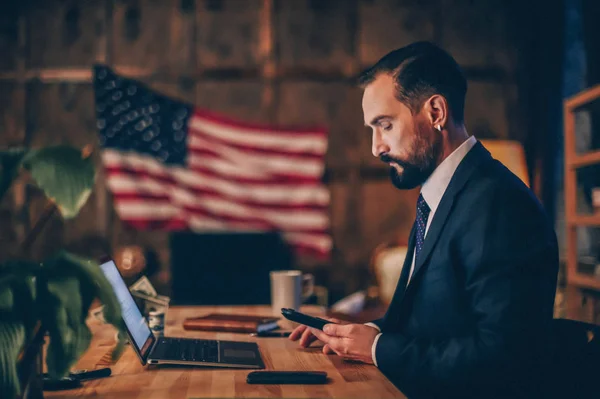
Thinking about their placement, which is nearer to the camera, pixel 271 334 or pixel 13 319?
pixel 13 319

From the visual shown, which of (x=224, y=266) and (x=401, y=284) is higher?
(x=401, y=284)

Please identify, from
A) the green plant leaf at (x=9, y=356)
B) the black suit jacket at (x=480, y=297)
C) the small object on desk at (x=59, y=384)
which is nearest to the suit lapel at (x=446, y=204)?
the black suit jacket at (x=480, y=297)

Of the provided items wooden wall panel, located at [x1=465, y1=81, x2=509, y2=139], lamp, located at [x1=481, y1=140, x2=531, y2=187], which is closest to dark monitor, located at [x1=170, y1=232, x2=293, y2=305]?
lamp, located at [x1=481, y1=140, x2=531, y2=187]

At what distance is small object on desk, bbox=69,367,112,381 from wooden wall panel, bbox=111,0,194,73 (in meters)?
3.21

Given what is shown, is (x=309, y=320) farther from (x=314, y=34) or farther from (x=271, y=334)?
(x=314, y=34)

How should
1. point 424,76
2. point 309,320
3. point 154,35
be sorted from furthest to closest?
point 154,35 → point 424,76 → point 309,320

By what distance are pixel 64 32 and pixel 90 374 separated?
11.6ft

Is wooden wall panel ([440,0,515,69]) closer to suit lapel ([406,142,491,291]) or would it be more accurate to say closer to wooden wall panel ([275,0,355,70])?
wooden wall panel ([275,0,355,70])

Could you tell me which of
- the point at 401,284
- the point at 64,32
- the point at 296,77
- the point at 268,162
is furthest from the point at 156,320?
the point at 64,32

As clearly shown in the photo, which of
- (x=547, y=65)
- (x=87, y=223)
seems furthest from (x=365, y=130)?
(x=87, y=223)

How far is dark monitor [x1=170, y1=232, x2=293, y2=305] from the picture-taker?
→ 3.80 m

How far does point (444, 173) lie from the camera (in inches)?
62.4

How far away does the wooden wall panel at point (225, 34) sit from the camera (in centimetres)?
428

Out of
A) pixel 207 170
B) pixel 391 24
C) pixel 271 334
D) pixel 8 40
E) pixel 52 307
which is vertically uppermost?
pixel 391 24
